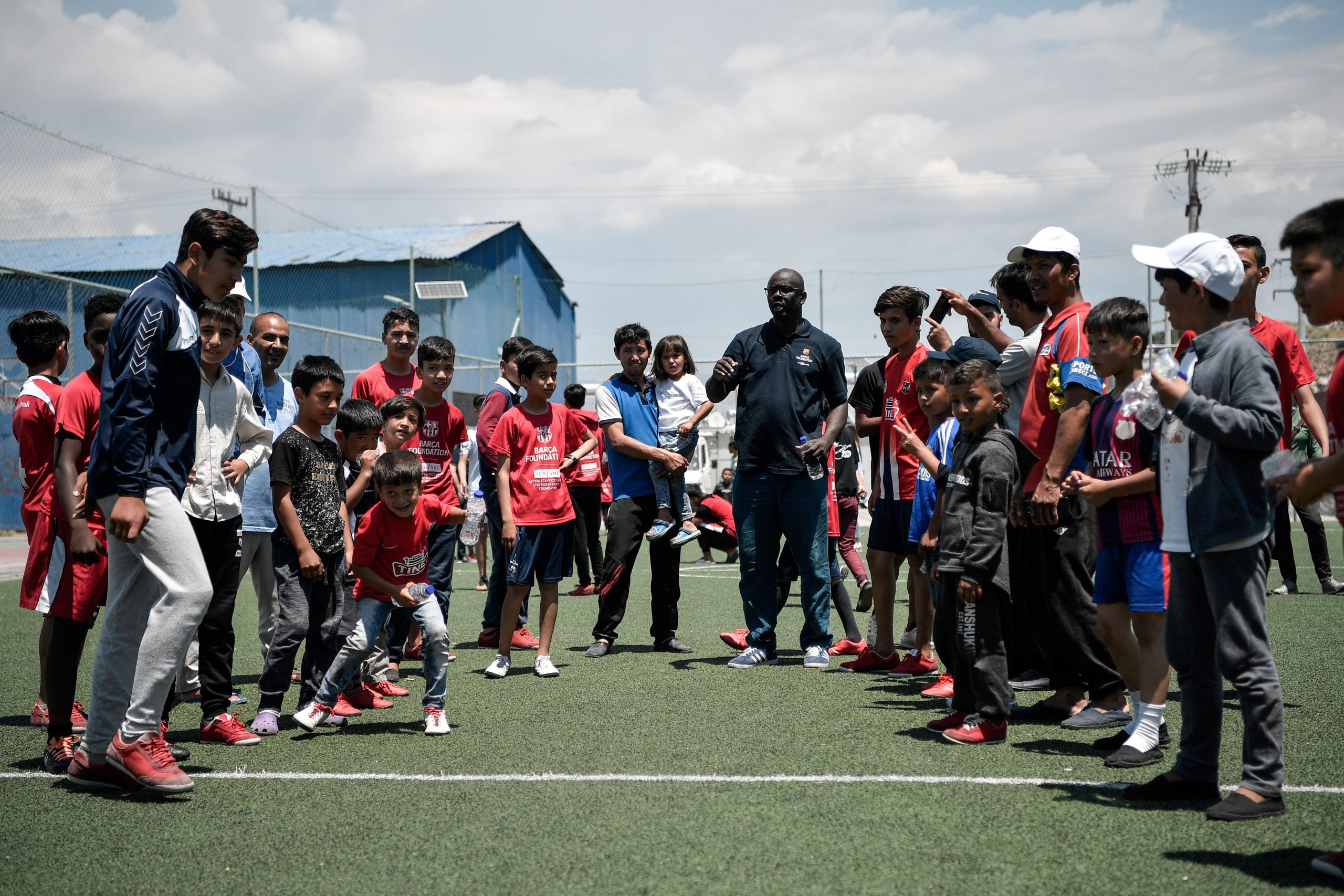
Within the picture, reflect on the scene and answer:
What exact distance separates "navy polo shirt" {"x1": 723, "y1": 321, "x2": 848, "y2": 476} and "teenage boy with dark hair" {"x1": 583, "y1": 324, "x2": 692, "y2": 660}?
2.74ft

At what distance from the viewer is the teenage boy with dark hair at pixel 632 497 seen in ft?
25.1

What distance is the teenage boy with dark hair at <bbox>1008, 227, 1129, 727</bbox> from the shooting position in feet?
16.0

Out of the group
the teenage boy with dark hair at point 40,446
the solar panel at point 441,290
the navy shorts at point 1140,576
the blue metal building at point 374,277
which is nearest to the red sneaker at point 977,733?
the navy shorts at point 1140,576

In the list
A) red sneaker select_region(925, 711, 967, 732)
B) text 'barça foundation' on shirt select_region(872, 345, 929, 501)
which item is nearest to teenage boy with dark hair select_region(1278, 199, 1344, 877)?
red sneaker select_region(925, 711, 967, 732)

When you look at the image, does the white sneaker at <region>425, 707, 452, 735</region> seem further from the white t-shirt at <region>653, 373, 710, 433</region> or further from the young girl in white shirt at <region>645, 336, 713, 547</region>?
the white t-shirt at <region>653, 373, 710, 433</region>

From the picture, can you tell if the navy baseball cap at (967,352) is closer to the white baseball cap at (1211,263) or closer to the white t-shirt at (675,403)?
the white baseball cap at (1211,263)

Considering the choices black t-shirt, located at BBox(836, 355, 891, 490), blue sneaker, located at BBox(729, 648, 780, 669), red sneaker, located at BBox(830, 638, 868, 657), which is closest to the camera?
blue sneaker, located at BBox(729, 648, 780, 669)

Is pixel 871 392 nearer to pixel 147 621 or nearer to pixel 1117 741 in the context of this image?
pixel 1117 741

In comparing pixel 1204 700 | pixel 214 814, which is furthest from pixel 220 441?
pixel 1204 700

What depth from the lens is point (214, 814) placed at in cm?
387

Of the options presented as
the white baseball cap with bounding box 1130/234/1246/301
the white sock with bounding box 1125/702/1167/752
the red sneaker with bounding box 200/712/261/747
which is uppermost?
the white baseball cap with bounding box 1130/234/1246/301

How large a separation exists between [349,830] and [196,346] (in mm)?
1964

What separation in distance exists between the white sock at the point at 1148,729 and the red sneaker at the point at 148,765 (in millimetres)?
3663

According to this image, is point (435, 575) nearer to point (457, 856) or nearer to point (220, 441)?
point (220, 441)
